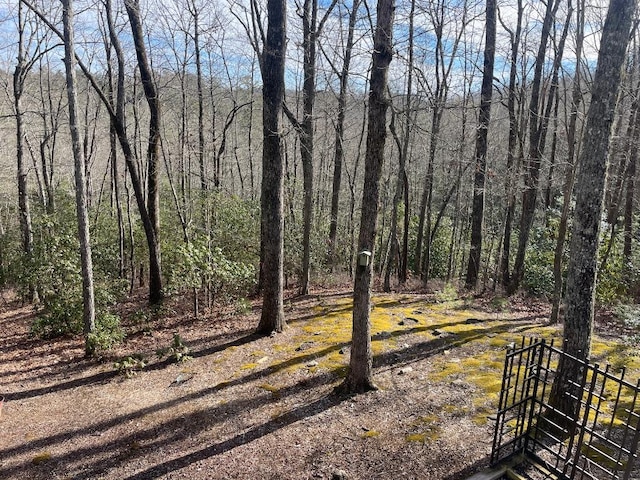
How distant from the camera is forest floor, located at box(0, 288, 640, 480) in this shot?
4.67 meters

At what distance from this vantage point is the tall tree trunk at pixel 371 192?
4.95 m

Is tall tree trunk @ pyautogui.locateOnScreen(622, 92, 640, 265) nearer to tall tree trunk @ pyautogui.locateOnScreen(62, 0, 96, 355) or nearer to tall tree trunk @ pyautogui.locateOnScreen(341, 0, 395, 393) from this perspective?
tall tree trunk @ pyautogui.locateOnScreen(341, 0, 395, 393)

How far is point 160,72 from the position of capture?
1459cm

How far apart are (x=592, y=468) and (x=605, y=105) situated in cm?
364

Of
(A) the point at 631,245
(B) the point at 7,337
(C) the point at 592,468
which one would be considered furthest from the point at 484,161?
(B) the point at 7,337

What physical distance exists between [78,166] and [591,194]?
794 centimetres

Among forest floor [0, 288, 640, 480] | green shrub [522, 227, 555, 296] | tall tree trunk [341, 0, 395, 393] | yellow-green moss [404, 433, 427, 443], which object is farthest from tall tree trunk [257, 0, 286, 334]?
green shrub [522, 227, 555, 296]

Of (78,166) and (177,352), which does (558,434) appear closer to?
(177,352)

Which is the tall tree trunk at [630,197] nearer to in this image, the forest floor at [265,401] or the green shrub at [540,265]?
the green shrub at [540,265]

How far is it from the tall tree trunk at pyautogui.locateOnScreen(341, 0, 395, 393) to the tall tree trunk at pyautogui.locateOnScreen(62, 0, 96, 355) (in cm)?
543

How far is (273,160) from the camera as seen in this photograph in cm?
772

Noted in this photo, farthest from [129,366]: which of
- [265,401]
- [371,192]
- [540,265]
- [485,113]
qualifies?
[540,265]

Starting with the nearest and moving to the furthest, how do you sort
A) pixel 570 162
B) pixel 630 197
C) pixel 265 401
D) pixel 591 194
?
pixel 591 194 → pixel 265 401 → pixel 570 162 → pixel 630 197

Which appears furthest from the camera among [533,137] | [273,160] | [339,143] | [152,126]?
[339,143]
